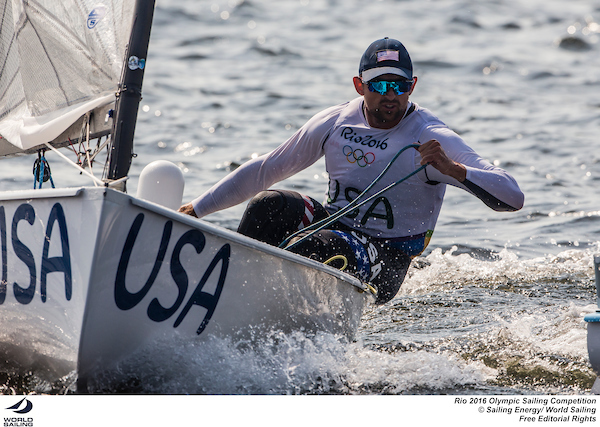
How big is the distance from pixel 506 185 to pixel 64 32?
2223mm

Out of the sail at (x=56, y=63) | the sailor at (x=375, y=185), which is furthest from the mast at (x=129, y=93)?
the sailor at (x=375, y=185)

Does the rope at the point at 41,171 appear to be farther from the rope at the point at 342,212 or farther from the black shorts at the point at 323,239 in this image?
the rope at the point at 342,212

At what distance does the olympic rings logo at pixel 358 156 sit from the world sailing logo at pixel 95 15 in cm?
130

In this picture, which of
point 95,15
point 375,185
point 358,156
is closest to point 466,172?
point 375,185

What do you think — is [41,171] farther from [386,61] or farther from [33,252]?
[386,61]

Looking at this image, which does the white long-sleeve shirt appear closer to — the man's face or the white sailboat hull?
the man's face

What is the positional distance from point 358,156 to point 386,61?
46 centimetres

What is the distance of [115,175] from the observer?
334 centimetres

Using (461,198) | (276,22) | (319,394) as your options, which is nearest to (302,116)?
(461,198)

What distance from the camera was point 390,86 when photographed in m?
3.50

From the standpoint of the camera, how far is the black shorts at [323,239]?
336 centimetres

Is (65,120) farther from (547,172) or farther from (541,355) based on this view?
(547,172)

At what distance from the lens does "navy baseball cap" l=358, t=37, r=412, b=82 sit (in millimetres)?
3498
